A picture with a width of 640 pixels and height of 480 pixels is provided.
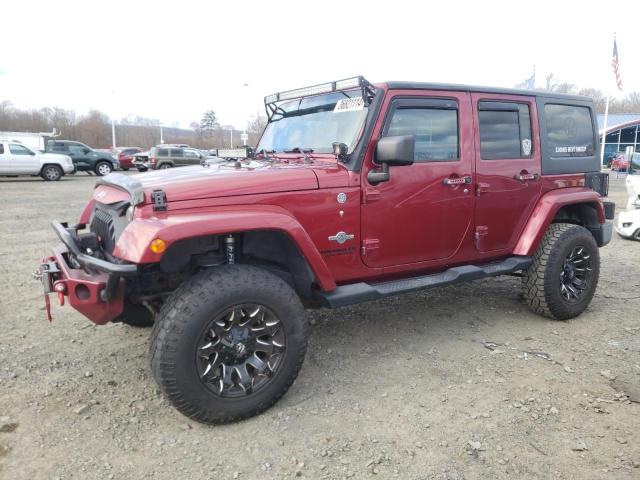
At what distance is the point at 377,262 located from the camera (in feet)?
11.6

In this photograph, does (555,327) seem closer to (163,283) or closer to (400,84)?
(400,84)

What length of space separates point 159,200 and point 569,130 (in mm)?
3915

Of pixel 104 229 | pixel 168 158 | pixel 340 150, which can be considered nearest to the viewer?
pixel 104 229

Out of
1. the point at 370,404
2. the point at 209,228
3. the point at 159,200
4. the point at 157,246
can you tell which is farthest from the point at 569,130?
the point at 157,246

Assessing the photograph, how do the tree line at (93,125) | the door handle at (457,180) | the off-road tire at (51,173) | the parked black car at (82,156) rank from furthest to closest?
the tree line at (93,125) → the parked black car at (82,156) → the off-road tire at (51,173) → the door handle at (457,180)

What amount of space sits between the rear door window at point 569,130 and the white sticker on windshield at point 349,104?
2006mm

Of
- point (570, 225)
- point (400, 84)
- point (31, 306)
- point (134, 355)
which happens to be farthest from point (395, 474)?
point (31, 306)

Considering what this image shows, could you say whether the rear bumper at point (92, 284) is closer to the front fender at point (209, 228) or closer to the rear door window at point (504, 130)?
the front fender at point (209, 228)

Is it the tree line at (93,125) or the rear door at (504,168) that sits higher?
the tree line at (93,125)

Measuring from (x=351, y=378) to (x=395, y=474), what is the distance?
1.00 meters

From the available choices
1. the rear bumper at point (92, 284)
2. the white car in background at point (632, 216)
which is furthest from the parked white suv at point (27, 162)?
the white car in background at point (632, 216)

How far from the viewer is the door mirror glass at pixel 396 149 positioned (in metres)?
3.09

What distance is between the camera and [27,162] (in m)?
19.1

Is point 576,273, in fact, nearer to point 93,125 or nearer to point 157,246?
point 157,246
